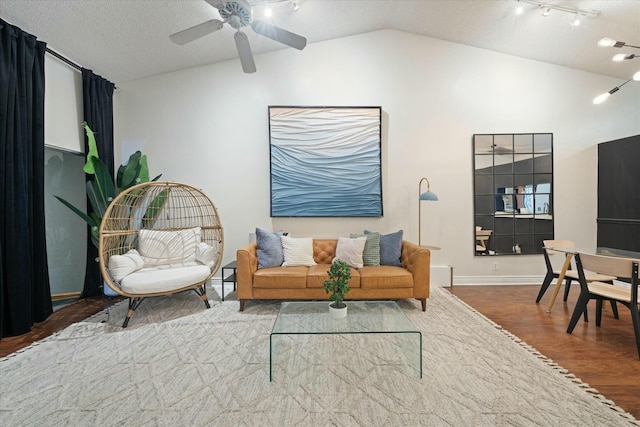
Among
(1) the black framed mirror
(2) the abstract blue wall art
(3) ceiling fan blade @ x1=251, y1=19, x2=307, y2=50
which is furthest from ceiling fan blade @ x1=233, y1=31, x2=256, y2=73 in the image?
(1) the black framed mirror

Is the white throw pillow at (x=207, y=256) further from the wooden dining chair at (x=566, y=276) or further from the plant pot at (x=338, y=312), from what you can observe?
the wooden dining chair at (x=566, y=276)

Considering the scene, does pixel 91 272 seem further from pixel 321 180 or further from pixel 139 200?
pixel 321 180

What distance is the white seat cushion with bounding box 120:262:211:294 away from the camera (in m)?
2.94

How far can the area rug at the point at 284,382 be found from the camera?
5.37 ft

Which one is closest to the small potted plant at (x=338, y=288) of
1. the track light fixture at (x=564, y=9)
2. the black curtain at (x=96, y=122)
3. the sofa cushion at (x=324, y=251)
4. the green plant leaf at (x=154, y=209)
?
the sofa cushion at (x=324, y=251)

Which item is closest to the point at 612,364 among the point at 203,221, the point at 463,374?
the point at 463,374

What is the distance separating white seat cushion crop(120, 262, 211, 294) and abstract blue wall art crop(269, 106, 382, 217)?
1399 millimetres

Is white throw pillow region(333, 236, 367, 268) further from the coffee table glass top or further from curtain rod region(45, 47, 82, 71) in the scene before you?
curtain rod region(45, 47, 82, 71)

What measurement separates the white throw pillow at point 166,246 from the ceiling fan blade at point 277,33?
2.44 m

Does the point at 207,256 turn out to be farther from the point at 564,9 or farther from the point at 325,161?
the point at 564,9

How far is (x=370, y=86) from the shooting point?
434 centimetres

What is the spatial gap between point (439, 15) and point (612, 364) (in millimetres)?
4013

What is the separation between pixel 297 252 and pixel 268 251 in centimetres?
36

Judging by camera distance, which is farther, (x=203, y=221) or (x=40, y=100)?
(x=203, y=221)
